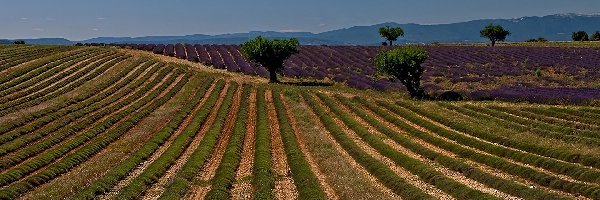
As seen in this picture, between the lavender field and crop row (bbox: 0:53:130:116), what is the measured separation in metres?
14.1

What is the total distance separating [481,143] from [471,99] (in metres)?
18.5

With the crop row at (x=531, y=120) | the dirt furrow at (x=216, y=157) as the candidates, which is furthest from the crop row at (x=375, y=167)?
the crop row at (x=531, y=120)

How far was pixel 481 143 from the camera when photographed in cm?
2948

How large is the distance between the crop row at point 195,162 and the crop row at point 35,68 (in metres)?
28.2

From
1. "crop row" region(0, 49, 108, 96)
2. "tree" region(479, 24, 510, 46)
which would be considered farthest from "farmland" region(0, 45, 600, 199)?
"tree" region(479, 24, 510, 46)

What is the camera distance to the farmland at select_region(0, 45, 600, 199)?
23031 millimetres

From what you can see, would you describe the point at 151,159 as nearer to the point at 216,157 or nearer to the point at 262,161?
the point at 216,157

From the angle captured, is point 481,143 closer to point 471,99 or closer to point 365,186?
point 365,186

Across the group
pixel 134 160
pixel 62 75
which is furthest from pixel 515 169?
pixel 62 75

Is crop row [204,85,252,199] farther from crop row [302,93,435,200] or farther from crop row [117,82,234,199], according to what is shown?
crop row [302,93,435,200]

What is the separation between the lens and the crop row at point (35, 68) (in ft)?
199

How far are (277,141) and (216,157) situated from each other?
492 cm

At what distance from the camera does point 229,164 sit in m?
27.1

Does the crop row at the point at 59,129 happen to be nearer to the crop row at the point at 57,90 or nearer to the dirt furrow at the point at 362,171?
the crop row at the point at 57,90
